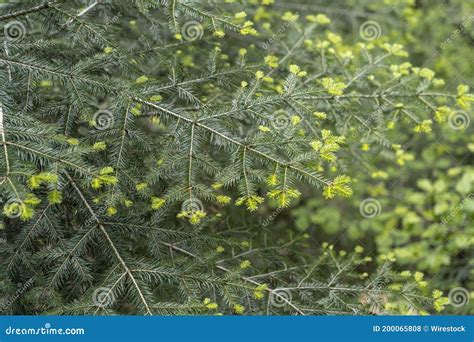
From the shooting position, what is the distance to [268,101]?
2289mm

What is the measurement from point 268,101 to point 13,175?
3.48 feet

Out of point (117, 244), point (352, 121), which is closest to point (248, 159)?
point (117, 244)

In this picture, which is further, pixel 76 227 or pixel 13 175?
pixel 76 227

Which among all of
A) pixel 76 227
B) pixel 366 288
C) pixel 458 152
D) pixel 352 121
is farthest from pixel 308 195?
pixel 76 227

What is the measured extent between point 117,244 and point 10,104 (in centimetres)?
69


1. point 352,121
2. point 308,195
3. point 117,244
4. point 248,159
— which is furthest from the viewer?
point 308,195

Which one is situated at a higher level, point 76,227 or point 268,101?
point 268,101

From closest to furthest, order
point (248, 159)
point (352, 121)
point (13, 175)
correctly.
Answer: point (13, 175)
point (248, 159)
point (352, 121)

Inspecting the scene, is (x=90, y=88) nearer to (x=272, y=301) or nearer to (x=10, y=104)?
(x=10, y=104)

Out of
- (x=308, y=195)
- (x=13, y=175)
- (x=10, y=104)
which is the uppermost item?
(x=10, y=104)

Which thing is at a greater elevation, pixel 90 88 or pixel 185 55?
pixel 185 55

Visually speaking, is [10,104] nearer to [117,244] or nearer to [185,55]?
[117,244]

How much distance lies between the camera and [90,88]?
221 centimetres

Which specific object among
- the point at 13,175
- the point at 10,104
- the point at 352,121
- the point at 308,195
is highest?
the point at 352,121
